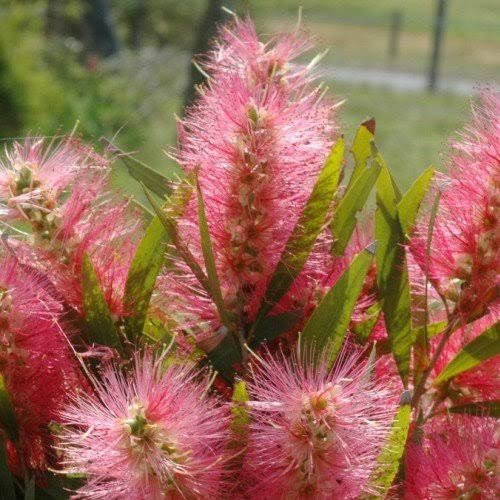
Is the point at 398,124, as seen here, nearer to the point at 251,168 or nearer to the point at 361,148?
the point at 361,148

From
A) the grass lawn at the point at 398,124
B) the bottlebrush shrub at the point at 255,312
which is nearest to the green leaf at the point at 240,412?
the bottlebrush shrub at the point at 255,312

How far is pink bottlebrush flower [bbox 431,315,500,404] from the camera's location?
0.82 m

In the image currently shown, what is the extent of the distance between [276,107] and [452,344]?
0.86 ft

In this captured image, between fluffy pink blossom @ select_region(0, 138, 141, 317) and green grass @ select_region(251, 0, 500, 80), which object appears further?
green grass @ select_region(251, 0, 500, 80)

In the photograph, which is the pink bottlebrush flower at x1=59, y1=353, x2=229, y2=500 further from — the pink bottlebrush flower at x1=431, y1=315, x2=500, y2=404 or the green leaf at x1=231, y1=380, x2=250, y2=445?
the pink bottlebrush flower at x1=431, y1=315, x2=500, y2=404

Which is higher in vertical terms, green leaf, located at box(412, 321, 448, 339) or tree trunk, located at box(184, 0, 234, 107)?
tree trunk, located at box(184, 0, 234, 107)

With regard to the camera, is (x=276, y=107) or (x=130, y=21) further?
(x=130, y=21)

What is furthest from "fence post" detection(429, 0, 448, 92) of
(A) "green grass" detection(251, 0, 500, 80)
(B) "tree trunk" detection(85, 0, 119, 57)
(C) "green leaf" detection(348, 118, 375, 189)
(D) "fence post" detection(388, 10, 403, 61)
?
(C) "green leaf" detection(348, 118, 375, 189)

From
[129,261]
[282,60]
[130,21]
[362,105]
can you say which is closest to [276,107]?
[282,60]

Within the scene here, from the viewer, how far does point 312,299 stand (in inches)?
31.6

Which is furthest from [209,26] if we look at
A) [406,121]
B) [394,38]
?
[394,38]

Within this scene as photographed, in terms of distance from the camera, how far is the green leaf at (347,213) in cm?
80

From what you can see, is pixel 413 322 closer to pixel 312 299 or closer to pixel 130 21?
pixel 312 299

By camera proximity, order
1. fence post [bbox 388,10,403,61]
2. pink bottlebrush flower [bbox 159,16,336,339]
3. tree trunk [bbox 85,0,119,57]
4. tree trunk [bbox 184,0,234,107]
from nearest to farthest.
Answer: pink bottlebrush flower [bbox 159,16,336,339] → tree trunk [bbox 184,0,234,107] → tree trunk [bbox 85,0,119,57] → fence post [bbox 388,10,403,61]
